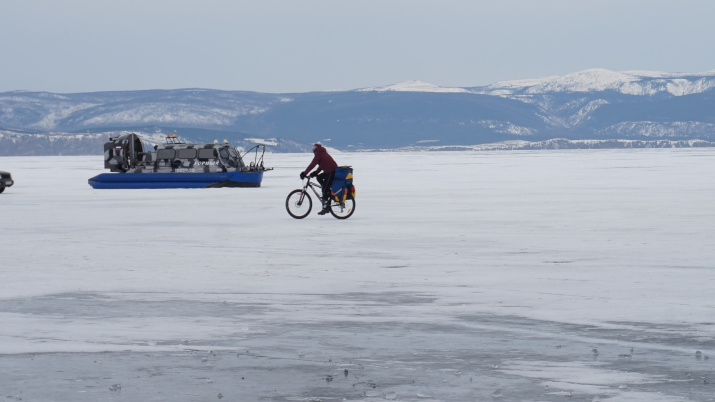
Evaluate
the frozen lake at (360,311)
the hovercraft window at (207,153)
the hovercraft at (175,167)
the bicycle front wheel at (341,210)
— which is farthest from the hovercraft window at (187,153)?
the frozen lake at (360,311)

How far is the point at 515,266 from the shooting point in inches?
543

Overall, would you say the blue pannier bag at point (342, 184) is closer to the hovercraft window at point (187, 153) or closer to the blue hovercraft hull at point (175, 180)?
the blue hovercraft hull at point (175, 180)

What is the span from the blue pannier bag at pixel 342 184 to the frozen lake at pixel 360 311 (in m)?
1.49

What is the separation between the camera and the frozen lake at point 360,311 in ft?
22.9

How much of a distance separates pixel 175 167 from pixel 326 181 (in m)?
20.9

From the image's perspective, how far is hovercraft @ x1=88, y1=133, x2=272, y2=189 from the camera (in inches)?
1587

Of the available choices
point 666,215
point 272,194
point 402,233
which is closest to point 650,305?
point 402,233

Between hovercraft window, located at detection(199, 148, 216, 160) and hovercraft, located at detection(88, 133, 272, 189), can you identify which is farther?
hovercraft window, located at detection(199, 148, 216, 160)

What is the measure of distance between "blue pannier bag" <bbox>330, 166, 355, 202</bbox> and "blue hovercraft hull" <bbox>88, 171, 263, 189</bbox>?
17256 mm

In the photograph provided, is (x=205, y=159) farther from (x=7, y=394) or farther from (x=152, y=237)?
(x=7, y=394)

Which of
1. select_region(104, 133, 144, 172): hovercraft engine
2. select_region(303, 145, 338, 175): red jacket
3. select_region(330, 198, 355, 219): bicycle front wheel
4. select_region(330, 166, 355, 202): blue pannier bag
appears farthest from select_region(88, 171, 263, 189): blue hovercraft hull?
select_region(303, 145, 338, 175): red jacket

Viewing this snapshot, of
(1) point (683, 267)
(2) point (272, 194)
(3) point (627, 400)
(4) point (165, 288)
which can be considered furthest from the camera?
(2) point (272, 194)

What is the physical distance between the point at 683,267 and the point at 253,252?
20.1 ft

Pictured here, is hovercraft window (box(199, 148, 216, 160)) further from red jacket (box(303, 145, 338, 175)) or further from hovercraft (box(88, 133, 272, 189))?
red jacket (box(303, 145, 338, 175))
